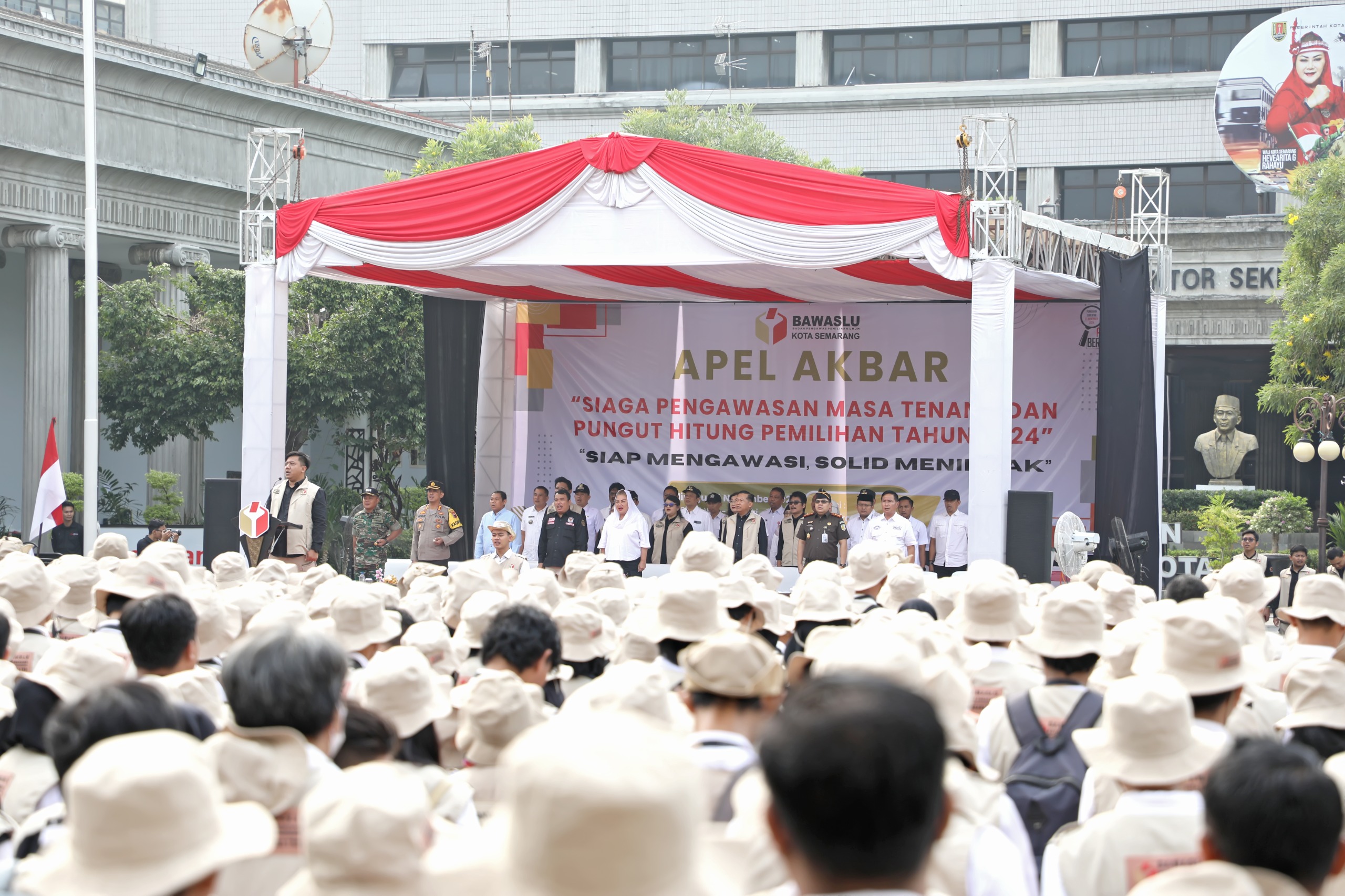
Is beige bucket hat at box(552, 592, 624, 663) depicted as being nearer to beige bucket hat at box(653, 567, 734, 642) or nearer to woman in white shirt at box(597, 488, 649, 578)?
beige bucket hat at box(653, 567, 734, 642)

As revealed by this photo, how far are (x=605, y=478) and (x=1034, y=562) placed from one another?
646 centimetres

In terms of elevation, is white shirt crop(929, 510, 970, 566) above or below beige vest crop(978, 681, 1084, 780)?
below

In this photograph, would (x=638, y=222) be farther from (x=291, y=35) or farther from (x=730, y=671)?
(x=291, y=35)

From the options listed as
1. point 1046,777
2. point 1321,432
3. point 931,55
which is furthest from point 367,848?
point 931,55

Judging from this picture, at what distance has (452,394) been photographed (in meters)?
16.1

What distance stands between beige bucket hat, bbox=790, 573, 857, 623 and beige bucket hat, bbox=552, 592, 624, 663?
2.89 feet

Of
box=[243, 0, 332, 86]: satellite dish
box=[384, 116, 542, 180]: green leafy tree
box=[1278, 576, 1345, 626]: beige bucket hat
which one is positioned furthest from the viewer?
box=[384, 116, 542, 180]: green leafy tree

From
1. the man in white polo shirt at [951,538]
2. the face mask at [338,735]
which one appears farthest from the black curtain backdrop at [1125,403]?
the face mask at [338,735]

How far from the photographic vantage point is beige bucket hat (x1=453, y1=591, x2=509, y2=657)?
197 inches

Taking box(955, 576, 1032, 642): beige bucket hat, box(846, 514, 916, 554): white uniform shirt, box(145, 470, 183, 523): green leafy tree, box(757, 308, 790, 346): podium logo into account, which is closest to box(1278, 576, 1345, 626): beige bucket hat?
box(955, 576, 1032, 642): beige bucket hat

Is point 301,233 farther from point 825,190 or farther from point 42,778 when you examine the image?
point 42,778

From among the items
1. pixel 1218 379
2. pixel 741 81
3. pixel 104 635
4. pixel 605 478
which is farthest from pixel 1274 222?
pixel 104 635

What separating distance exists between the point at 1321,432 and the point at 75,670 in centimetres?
1571

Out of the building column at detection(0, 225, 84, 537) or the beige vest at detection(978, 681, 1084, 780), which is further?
the building column at detection(0, 225, 84, 537)
